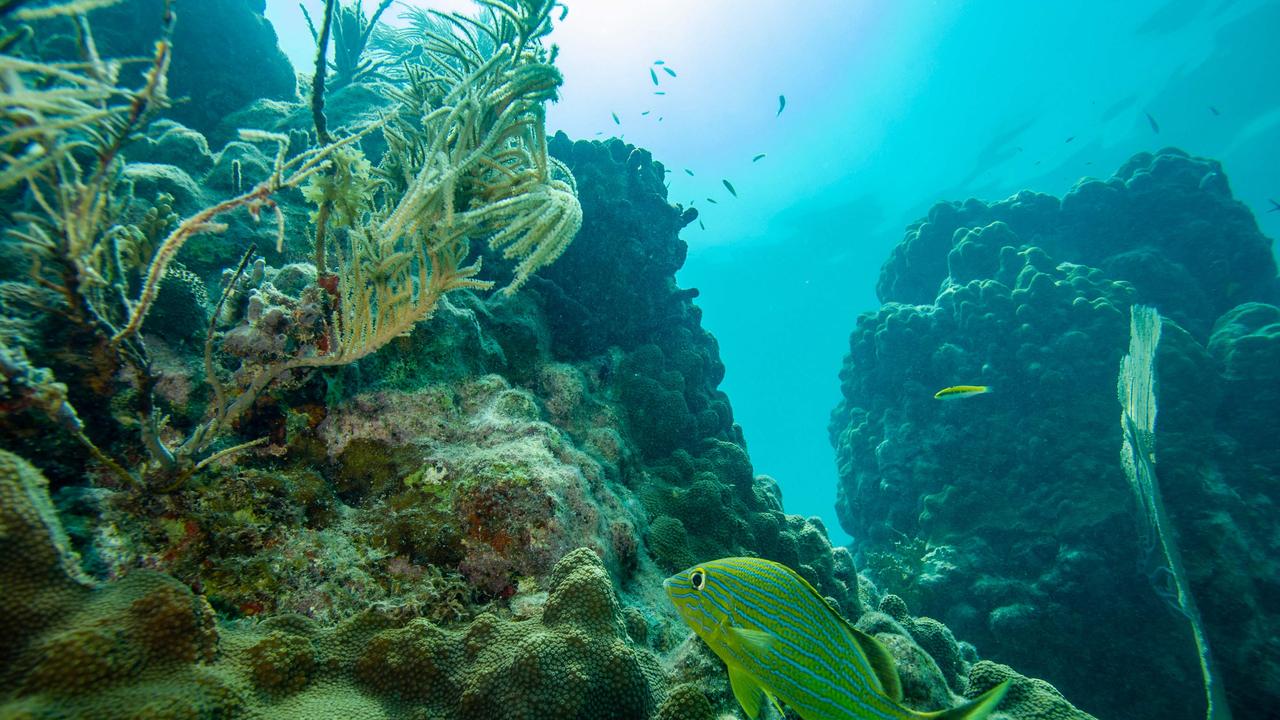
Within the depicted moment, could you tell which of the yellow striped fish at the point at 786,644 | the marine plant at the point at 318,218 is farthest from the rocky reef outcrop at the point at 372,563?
the yellow striped fish at the point at 786,644

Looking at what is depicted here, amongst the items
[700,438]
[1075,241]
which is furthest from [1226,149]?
[700,438]

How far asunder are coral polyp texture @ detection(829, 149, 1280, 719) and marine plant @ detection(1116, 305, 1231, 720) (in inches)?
10.5

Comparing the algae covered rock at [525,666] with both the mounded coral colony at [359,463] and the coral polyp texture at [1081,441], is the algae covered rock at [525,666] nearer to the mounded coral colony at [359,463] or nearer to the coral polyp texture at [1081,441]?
the mounded coral colony at [359,463]

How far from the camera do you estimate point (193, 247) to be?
4727mm

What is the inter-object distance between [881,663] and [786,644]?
299mm

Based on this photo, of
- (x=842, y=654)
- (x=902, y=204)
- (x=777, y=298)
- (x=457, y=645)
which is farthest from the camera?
(x=777, y=298)

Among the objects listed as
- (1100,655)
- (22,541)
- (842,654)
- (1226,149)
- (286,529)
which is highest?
(1226,149)

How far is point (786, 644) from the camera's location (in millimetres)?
1438

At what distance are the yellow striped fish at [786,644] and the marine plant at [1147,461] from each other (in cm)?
839

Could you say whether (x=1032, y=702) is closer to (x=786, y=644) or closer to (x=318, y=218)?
(x=786, y=644)

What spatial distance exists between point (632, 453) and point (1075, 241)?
16.0m

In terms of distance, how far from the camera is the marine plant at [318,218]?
5.42 feet

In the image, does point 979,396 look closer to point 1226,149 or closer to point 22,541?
point 22,541

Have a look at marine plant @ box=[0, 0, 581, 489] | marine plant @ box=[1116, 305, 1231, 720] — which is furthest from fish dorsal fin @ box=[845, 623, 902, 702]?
marine plant @ box=[1116, 305, 1231, 720]
